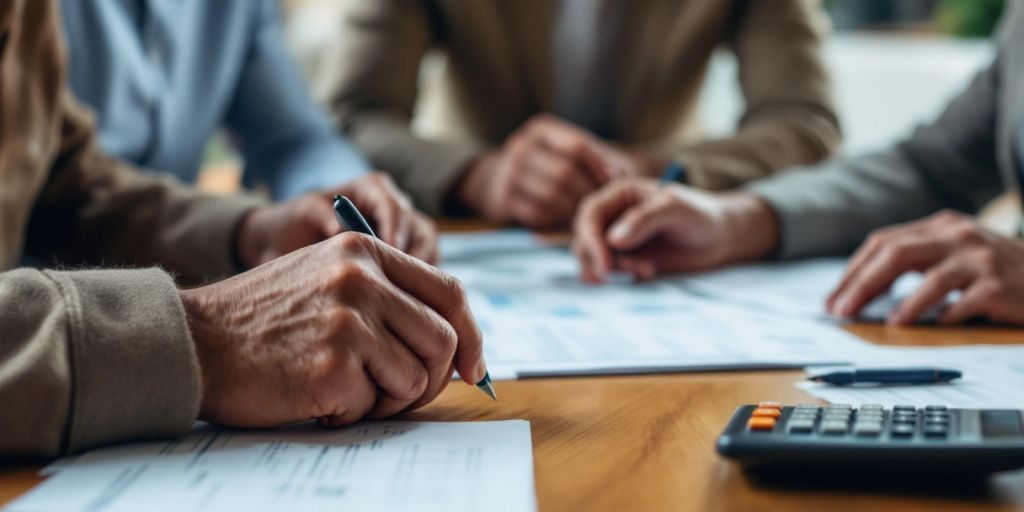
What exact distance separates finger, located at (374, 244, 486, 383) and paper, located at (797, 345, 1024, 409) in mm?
213

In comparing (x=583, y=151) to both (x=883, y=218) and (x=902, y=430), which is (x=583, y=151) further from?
(x=902, y=430)

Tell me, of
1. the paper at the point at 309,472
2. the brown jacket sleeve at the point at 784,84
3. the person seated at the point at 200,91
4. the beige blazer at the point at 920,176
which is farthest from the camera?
the brown jacket sleeve at the point at 784,84

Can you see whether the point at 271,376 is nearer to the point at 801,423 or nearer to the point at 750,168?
the point at 801,423

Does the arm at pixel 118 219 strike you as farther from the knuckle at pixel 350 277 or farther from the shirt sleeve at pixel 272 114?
the knuckle at pixel 350 277

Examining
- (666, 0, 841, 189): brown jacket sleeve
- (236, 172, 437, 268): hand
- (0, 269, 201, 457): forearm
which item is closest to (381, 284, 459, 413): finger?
(0, 269, 201, 457): forearm

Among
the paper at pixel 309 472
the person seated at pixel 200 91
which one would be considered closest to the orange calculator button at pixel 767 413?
the paper at pixel 309 472

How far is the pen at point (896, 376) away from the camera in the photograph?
661 millimetres

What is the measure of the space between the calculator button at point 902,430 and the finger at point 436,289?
0.23 metres

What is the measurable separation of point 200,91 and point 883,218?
92cm

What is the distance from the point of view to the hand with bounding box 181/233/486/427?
0.55 metres

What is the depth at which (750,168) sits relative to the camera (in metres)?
1.54

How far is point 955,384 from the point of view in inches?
Answer: 26.0

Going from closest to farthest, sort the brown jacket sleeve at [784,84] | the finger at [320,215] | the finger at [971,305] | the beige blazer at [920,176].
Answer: the finger at [971,305], the finger at [320,215], the beige blazer at [920,176], the brown jacket sleeve at [784,84]

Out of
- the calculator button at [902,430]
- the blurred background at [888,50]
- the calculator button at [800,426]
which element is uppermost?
the calculator button at [902,430]
